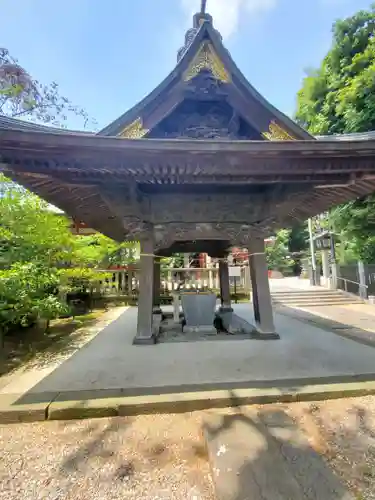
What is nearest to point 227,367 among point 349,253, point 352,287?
point 352,287

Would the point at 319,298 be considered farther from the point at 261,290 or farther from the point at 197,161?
the point at 197,161

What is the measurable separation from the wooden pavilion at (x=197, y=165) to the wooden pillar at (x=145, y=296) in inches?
0.7

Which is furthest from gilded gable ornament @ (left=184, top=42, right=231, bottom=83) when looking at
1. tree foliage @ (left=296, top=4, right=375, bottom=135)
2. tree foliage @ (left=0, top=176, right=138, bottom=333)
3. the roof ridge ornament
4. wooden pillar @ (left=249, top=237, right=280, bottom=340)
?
tree foliage @ (left=296, top=4, right=375, bottom=135)

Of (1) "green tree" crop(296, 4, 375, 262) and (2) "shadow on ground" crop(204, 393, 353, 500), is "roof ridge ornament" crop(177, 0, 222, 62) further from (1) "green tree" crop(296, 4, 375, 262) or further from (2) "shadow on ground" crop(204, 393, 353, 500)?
(1) "green tree" crop(296, 4, 375, 262)

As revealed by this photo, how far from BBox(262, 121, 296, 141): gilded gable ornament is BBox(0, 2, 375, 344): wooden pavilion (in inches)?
0.7

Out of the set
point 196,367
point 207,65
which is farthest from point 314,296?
point 207,65

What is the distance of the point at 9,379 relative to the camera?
3.38 metres

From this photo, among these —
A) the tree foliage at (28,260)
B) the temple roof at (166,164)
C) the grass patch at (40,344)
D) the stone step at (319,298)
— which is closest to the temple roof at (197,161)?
the temple roof at (166,164)

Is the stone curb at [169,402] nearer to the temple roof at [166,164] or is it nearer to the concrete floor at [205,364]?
the concrete floor at [205,364]

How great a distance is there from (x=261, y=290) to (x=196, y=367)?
201 cm

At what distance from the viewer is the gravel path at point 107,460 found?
5.51ft

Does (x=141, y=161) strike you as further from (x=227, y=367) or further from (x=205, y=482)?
(x=205, y=482)

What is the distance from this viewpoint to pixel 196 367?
11.5 feet

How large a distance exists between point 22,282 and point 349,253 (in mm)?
15565
